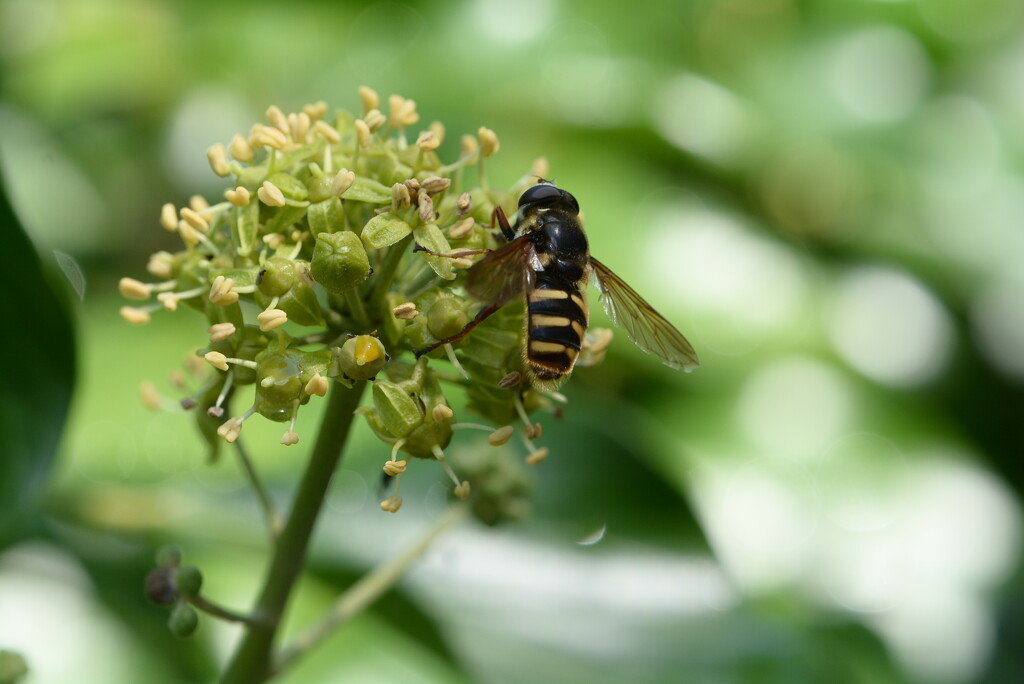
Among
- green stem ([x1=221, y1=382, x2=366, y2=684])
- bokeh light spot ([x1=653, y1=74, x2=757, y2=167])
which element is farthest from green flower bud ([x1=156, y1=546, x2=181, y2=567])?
bokeh light spot ([x1=653, y1=74, x2=757, y2=167])

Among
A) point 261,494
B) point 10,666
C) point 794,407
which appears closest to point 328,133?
point 261,494

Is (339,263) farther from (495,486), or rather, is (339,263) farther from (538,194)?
(495,486)

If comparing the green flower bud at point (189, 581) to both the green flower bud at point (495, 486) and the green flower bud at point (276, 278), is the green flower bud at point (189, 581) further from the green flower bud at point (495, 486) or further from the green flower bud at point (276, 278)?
the green flower bud at point (495, 486)

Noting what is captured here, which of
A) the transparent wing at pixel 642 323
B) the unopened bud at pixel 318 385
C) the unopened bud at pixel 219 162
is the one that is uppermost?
the unopened bud at pixel 219 162

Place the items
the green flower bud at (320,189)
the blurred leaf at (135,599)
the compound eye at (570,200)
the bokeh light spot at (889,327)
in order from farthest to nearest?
the bokeh light spot at (889,327), the blurred leaf at (135,599), the compound eye at (570,200), the green flower bud at (320,189)

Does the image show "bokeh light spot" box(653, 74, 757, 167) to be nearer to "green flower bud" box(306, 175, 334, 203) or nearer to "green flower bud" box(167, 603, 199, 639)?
"green flower bud" box(306, 175, 334, 203)

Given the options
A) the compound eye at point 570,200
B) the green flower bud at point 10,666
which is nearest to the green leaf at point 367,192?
the compound eye at point 570,200
